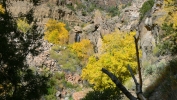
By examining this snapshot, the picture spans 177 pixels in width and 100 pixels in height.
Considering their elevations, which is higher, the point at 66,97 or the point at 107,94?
the point at 107,94

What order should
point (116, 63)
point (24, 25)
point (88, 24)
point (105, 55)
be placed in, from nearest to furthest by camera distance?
1. point (24, 25)
2. point (116, 63)
3. point (105, 55)
4. point (88, 24)

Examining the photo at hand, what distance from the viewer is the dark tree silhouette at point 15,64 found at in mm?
12086

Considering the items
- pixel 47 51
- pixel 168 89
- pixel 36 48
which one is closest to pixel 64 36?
pixel 47 51

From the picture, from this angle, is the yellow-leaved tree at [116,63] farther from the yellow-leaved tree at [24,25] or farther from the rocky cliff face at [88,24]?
the yellow-leaved tree at [24,25]

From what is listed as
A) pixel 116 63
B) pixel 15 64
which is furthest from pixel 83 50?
pixel 15 64

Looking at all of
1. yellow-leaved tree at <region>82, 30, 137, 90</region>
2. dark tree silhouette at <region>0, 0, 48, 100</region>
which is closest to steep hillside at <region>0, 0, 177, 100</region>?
yellow-leaved tree at <region>82, 30, 137, 90</region>

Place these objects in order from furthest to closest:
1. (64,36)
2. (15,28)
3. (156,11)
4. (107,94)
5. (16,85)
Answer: (64,36) → (156,11) → (107,94) → (15,28) → (16,85)

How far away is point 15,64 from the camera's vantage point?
12.6 meters

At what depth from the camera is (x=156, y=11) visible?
3020 centimetres

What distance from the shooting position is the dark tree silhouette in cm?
1209

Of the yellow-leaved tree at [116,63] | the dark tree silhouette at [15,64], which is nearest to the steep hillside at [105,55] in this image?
the yellow-leaved tree at [116,63]

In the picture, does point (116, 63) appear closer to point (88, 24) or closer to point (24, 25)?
point (24, 25)

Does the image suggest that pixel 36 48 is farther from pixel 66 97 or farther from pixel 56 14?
pixel 56 14

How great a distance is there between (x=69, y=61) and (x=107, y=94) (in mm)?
32699
